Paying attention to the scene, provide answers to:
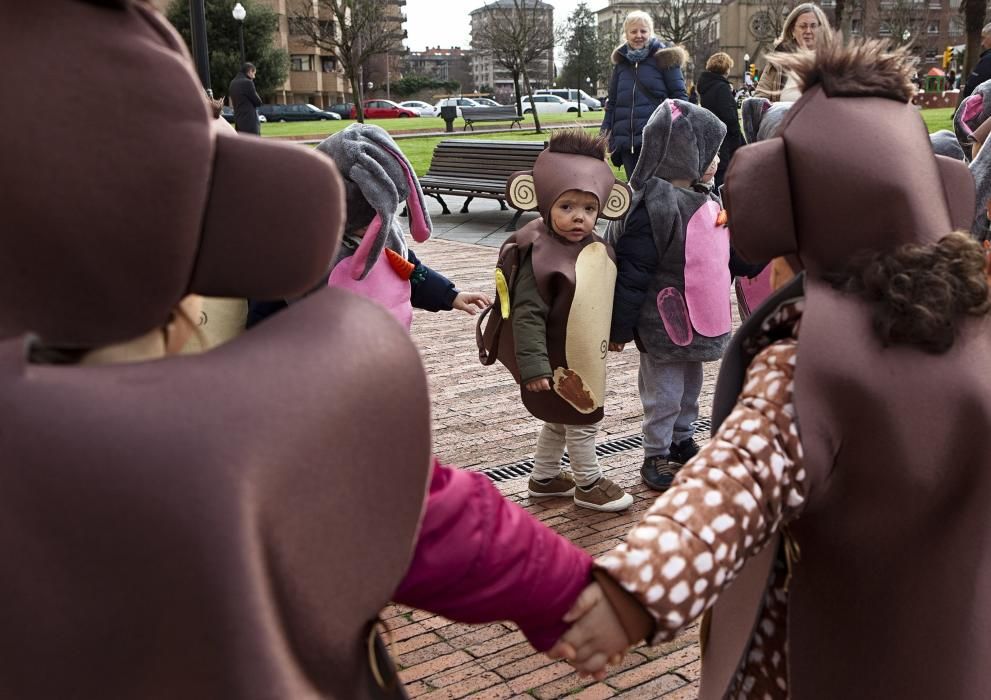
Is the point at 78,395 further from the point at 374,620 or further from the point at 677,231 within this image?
the point at 677,231

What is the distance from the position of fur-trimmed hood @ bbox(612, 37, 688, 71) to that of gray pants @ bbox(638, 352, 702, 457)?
4615 millimetres

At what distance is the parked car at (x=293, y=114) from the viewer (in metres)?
44.3

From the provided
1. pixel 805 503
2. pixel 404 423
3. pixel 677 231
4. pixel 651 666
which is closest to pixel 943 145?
pixel 677 231

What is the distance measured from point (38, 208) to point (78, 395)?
23 centimetres

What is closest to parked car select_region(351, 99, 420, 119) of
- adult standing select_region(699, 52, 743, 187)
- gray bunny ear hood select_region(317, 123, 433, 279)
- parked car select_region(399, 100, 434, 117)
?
parked car select_region(399, 100, 434, 117)

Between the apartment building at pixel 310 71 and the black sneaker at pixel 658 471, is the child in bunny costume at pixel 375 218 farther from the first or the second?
the apartment building at pixel 310 71

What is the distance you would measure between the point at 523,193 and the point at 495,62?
47.3 meters

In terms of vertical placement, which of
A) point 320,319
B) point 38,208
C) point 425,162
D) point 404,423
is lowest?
point 425,162

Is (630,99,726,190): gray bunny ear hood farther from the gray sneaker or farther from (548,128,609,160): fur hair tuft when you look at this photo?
the gray sneaker

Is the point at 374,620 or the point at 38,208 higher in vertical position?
the point at 38,208

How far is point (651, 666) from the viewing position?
10.7 feet

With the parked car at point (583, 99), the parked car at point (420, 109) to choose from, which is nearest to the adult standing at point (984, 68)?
the parked car at point (583, 99)

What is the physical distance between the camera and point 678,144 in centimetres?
447

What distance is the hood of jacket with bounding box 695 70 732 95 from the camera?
895 cm
